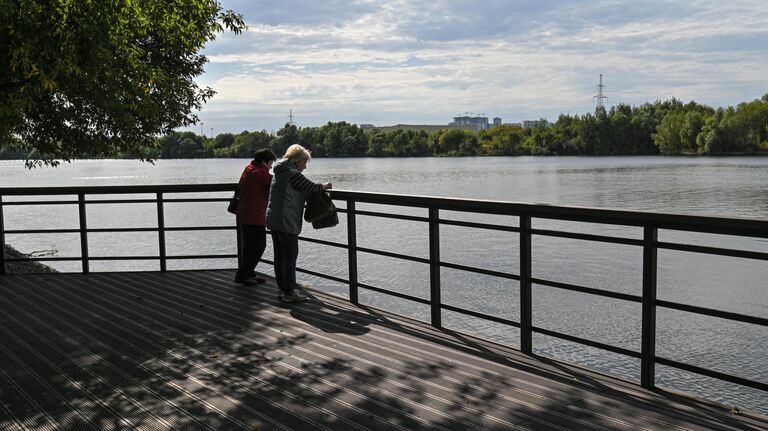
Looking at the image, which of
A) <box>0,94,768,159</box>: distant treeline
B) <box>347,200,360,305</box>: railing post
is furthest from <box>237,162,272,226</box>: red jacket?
<box>0,94,768,159</box>: distant treeline

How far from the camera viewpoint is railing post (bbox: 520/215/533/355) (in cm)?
503

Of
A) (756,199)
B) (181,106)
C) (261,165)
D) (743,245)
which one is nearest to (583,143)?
(756,199)

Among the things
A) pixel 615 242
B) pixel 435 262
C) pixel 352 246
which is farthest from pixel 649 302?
pixel 352 246

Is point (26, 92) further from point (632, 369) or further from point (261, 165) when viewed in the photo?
point (632, 369)

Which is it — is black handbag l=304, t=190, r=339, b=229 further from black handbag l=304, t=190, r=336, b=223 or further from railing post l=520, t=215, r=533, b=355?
railing post l=520, t=215, r=533, b=355

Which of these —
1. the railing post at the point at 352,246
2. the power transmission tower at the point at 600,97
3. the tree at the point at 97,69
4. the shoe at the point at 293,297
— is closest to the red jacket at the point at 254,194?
the shoe at the point at 293,297

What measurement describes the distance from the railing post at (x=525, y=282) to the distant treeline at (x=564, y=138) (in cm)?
8823

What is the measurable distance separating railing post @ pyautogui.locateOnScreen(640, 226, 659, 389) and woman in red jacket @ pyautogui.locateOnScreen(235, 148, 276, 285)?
433 cm

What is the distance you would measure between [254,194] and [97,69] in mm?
2131

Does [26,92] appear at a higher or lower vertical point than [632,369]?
higher

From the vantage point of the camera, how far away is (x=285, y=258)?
684 cm

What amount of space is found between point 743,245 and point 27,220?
33231 mm

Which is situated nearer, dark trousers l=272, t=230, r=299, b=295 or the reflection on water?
dark trousers l=272, t=230, r=299, b=295

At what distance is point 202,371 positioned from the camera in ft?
15.6
